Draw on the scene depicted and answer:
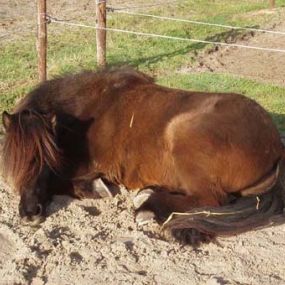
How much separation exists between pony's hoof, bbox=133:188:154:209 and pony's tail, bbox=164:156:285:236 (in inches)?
14.7

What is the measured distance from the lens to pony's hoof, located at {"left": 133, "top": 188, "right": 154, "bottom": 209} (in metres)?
4.39

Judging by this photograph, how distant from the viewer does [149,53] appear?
996cm

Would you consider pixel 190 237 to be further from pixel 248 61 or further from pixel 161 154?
pixel 248 61

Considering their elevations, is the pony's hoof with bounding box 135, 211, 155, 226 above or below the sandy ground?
above

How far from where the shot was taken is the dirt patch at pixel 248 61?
9.06 m

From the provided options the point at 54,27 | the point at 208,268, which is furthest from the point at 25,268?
the point at 54,27

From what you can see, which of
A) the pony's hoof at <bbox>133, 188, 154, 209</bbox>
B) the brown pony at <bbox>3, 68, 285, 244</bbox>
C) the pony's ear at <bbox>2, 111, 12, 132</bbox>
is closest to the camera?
the brown pony at <bbox>3, 68, 285, 244</bbox>

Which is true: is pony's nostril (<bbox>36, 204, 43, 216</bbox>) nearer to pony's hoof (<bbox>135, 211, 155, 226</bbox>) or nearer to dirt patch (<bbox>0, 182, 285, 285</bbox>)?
dirt patch (<bbox>0, 182, 285, 285</bbox>)

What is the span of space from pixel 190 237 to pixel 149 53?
645cm

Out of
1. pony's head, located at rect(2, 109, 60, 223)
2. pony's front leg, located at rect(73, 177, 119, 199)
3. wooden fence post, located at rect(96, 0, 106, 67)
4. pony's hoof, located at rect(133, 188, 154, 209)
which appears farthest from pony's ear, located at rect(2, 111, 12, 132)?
wooden fence post, located at rect(96, 0, 106, 67)

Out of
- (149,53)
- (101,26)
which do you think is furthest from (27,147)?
(149,53)

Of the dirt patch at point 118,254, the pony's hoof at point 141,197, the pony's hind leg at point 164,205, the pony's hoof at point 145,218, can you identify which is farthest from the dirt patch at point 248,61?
the dirt patch at point 118,254

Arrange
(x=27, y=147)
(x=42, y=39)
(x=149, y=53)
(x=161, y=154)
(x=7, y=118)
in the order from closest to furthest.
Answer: (x=27, y=147), (x=7, y=118), (x=161, y=154), (x=42, y=39), (x=149, y=53)

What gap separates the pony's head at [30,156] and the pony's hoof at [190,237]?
0.97 m
